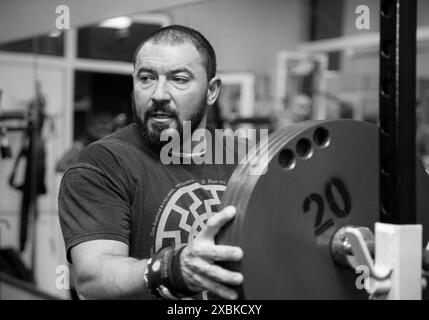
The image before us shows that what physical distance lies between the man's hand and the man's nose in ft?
1.53

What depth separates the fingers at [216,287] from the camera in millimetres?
867

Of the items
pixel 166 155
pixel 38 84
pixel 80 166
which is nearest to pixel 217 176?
pixel 166 155

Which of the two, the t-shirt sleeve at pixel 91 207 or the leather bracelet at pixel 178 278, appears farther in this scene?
the t-shirt sleeve at pixel 91 207

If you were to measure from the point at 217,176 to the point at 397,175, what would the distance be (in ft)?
1.92

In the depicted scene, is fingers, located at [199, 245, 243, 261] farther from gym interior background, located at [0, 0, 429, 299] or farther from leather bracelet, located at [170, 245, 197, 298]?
gym interior background, located at [0, 0, 429, 299]

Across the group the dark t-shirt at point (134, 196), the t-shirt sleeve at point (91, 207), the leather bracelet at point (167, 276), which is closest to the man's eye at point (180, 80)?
the dark t-shirt at point (134, 196)

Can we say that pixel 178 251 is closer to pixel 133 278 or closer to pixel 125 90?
pixel 133 278

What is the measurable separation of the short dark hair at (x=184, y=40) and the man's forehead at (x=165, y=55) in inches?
0.4

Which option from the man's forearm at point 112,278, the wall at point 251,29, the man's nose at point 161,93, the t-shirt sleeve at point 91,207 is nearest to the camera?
the man's forearm at point 112,278

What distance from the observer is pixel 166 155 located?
4.45 feet

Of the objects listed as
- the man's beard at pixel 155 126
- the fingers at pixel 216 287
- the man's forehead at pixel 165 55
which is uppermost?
the man's forehead at pixel 165 55

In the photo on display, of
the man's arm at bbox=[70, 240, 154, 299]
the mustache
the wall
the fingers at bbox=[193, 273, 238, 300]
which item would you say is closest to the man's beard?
the mustache

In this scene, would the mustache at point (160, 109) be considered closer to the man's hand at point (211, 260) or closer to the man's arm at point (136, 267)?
the man's arm at point (136, 267)

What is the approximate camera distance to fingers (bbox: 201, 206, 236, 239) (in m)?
0.86
